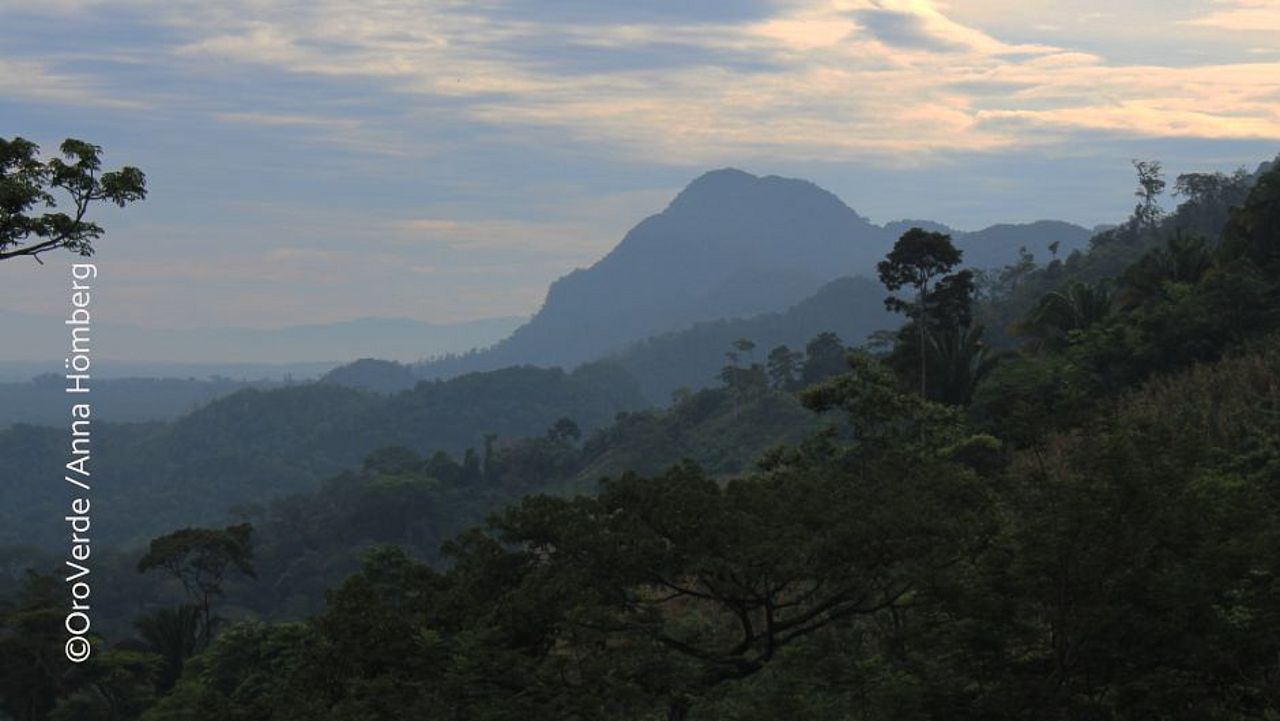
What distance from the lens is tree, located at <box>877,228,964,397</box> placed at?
30.2m

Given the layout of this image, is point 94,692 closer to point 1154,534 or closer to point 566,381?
point 1154,534

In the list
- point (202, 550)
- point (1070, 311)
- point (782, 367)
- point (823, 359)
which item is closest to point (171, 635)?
point (202, 550)

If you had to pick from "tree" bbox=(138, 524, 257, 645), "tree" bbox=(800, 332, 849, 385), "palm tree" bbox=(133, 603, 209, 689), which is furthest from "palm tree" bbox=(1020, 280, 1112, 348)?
"tree" bbox=(800, 332, 849, 385)

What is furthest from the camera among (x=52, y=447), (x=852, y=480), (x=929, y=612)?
(x=52, y=447)

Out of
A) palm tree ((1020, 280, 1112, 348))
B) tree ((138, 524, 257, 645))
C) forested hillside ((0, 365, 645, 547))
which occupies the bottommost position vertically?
forested hillside ((0, 365, 645, 547))

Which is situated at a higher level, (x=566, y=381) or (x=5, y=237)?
(x=5, y=237)

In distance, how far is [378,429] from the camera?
6319 inches

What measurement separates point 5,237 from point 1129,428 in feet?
45.9

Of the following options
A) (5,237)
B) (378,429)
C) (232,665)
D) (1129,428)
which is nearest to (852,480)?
(1129,428)

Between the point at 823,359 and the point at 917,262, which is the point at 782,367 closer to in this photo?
the point at 823,359

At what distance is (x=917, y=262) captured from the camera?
1195 inches

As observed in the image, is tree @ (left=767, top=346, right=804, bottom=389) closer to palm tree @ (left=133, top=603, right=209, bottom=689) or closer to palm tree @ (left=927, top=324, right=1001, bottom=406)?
palm tree @ (left=927, top=324, right=1001, bottom=406)

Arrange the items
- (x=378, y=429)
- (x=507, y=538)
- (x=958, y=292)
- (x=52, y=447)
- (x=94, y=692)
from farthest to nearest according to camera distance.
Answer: (x=378, y=429) → (x=52, y=447) → (x=958, y=292) → (x=94, y=692) → (x=507, y=538)

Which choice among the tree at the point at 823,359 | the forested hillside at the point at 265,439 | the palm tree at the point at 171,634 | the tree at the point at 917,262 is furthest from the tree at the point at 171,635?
the forested hillside at the point at 265,439
